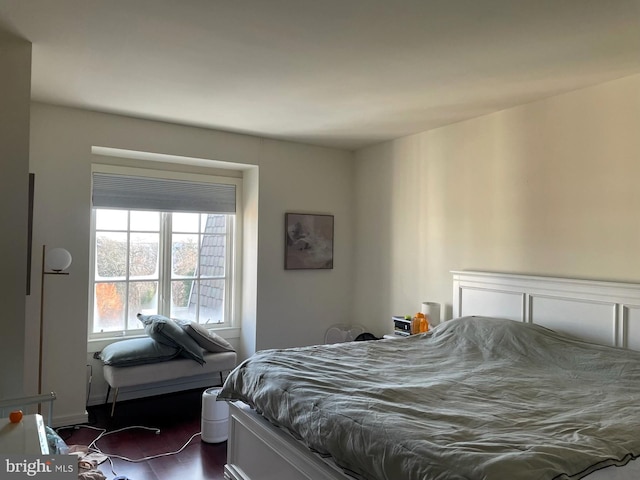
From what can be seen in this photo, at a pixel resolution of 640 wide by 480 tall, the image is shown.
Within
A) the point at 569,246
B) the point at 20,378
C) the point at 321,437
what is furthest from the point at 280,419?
the point at 569,246

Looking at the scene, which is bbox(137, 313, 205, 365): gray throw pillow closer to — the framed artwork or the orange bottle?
the framed artwork

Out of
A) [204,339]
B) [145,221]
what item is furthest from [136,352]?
Answer: [145,221]

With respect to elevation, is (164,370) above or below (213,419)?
above

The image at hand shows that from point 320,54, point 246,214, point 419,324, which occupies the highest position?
point 320,54

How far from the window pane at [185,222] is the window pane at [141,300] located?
0.60 metres

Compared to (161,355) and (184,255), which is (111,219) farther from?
(161,355)

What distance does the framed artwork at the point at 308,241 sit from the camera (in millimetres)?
4750

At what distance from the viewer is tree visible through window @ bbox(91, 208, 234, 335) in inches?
166

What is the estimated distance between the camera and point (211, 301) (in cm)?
481

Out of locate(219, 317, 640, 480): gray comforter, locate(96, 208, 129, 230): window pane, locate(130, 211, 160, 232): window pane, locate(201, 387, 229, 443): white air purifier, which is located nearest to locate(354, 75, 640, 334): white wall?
locate(219, 317, 640, 480): gray comforter

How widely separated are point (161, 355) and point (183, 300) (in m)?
0.89

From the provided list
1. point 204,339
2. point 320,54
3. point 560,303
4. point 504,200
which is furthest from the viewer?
point 204,339

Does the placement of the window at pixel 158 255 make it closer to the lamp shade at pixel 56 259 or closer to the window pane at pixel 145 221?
the window pane at pixel 145 221

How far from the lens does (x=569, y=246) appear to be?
3.13 m
